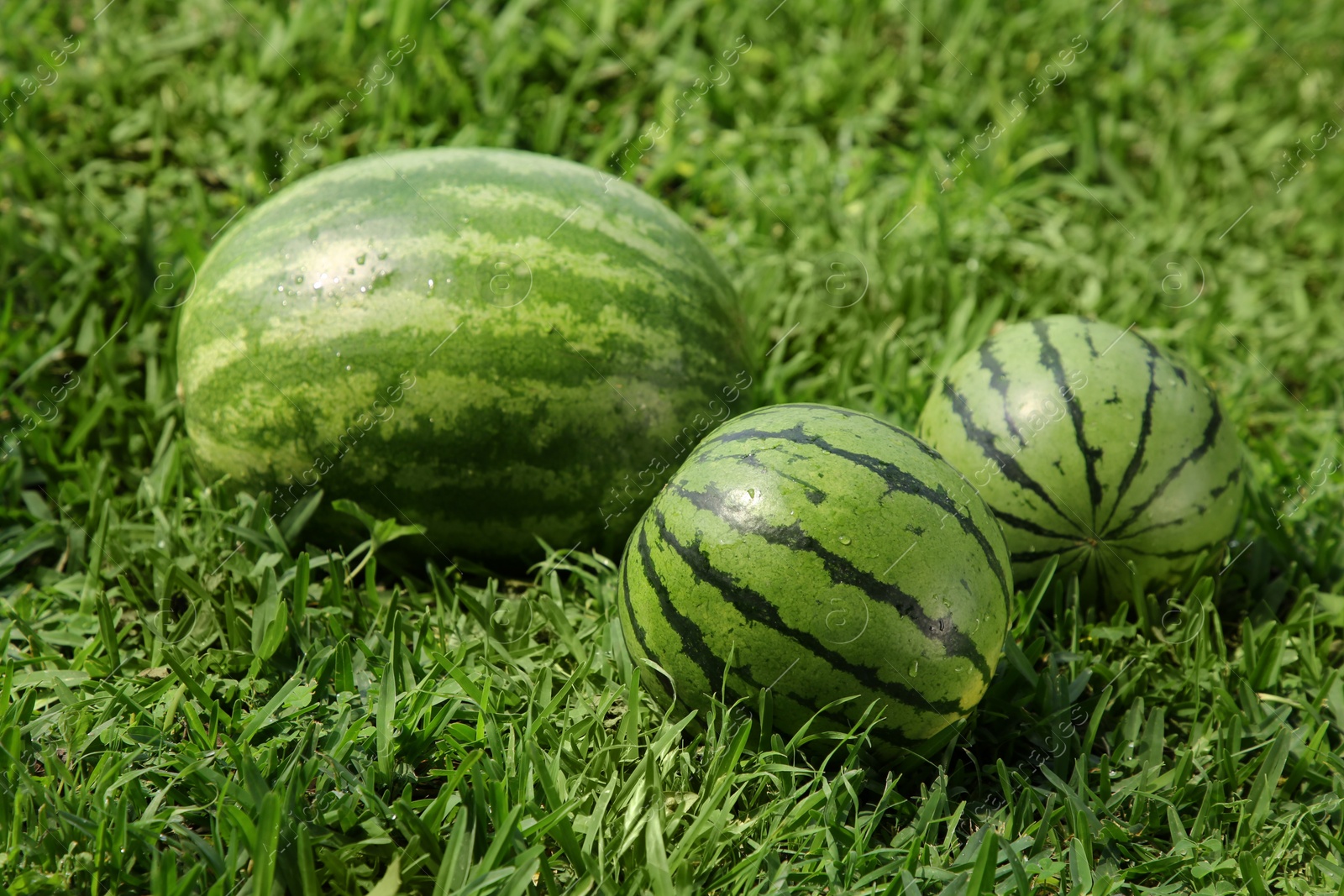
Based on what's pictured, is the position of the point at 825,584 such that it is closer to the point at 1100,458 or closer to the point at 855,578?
the point at 855,578

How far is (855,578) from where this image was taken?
86.4 inches

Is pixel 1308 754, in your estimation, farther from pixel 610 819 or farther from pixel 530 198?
pixel 530 198

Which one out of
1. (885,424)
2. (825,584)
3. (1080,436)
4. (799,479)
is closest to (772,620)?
(825,584)

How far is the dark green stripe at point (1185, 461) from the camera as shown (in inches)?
108

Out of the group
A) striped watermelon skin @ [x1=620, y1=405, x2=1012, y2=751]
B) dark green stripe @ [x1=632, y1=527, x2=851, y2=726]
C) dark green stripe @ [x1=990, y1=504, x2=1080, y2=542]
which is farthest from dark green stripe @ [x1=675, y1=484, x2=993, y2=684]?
dark green stripe @ [x1=990, y1=504, x2=1080, y2=542]

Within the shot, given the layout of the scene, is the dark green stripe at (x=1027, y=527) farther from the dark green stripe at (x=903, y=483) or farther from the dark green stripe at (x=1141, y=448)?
the dark green stripe at (x=903, y=483)

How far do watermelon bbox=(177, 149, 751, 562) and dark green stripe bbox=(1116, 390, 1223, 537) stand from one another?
44.6 inches

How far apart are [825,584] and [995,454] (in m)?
0.84

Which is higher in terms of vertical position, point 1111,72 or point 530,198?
point 530,198

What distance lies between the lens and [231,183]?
4355mm

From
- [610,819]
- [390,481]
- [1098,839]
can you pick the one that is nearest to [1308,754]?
[1098,839]

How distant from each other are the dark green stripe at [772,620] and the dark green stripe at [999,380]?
85 cm

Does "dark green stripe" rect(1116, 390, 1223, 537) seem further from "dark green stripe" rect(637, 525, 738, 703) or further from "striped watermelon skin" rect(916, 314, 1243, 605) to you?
"dark green stripe" rect(637, 525, 738, 703)

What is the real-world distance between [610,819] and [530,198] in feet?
5.43
